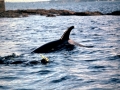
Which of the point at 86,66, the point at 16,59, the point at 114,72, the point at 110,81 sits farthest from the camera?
the point at 16,59

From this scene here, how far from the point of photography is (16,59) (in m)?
14.9

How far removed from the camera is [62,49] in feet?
55.4

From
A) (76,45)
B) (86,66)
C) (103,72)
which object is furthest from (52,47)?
(103,72)

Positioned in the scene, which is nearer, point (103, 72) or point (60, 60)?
point (103, 72)

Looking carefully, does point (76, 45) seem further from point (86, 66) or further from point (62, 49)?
point (86, 66)

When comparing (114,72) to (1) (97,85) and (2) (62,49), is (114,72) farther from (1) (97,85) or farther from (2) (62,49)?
(2) (62,49)

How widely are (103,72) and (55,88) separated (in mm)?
2861

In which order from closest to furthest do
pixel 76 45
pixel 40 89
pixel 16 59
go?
pixel 40 89 → pixel 16 59 → pixel 76 45

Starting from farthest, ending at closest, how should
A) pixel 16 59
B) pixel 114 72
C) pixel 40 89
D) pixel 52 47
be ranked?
pixel 52 47 < pixel 16 59 < pixel 114 72 < pixel 40 89

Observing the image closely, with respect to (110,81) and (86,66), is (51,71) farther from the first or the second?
(110,81)

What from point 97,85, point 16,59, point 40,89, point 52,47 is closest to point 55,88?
point 40,89

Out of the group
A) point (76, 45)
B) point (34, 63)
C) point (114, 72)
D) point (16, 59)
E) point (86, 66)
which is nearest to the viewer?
point (114, 72)

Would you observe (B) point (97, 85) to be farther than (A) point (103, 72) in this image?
No

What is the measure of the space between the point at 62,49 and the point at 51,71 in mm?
5020
